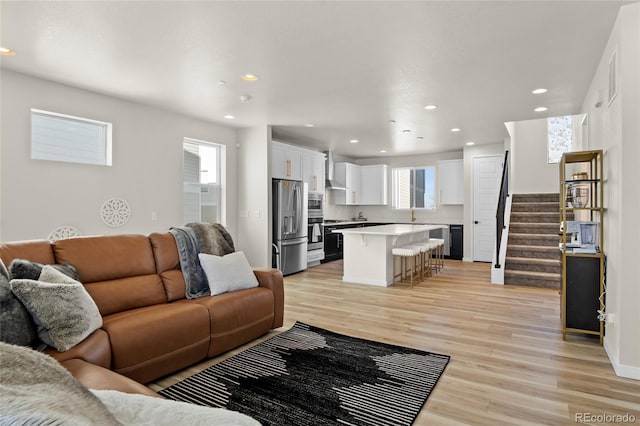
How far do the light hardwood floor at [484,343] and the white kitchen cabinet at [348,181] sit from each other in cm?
373

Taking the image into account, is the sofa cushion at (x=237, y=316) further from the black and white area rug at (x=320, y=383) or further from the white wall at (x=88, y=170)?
the white wall at (x=88, y=170)

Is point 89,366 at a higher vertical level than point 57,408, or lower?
lower

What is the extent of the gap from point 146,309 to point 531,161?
8.45 m

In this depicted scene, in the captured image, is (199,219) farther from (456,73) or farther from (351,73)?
(456,73)

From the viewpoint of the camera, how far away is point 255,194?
630 cm

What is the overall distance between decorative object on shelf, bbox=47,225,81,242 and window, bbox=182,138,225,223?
1567 millimetres

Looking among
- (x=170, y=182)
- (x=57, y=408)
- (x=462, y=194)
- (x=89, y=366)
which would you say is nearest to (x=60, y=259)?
(x=89, y=366)

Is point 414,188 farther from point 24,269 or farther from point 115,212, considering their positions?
point 24,269

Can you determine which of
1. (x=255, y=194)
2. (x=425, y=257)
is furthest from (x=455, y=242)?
(x=255, y=194)

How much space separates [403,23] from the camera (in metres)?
2.78

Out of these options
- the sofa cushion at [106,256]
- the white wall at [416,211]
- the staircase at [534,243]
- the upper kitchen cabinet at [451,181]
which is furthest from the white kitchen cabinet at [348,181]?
the sofa cushion at [106,256]

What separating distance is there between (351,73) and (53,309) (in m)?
3.24

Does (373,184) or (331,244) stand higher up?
(373,184)

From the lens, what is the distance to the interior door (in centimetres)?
791
